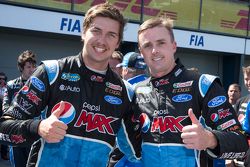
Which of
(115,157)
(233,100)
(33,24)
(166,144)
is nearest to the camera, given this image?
(166,144)

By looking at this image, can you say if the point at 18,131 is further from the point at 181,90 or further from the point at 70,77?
the point at 181,90

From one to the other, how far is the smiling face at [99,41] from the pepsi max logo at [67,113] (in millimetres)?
314

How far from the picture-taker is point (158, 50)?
8.09ft

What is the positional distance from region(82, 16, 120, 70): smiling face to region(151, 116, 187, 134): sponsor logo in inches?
20.3

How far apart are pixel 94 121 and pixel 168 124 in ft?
1.51

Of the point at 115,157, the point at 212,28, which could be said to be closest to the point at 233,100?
the point at 115,157

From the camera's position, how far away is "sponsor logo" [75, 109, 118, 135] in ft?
7.66

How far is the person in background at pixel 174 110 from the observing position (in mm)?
2156

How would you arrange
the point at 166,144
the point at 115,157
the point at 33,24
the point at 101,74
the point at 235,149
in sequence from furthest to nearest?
the point at 33,24
the point at 115,157
the point at 101,74
the point at 166,144
the point at 235,149

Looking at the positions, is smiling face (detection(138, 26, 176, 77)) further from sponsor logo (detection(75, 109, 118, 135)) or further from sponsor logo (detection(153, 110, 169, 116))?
sponsor logo (detection(75, 109, 118, 135))

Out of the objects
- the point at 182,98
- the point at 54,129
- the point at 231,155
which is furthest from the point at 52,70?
the point at 231,155

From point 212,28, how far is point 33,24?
5753mm

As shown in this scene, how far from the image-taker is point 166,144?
231 cm

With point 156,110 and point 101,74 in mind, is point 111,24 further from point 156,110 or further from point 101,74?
point 156,110
